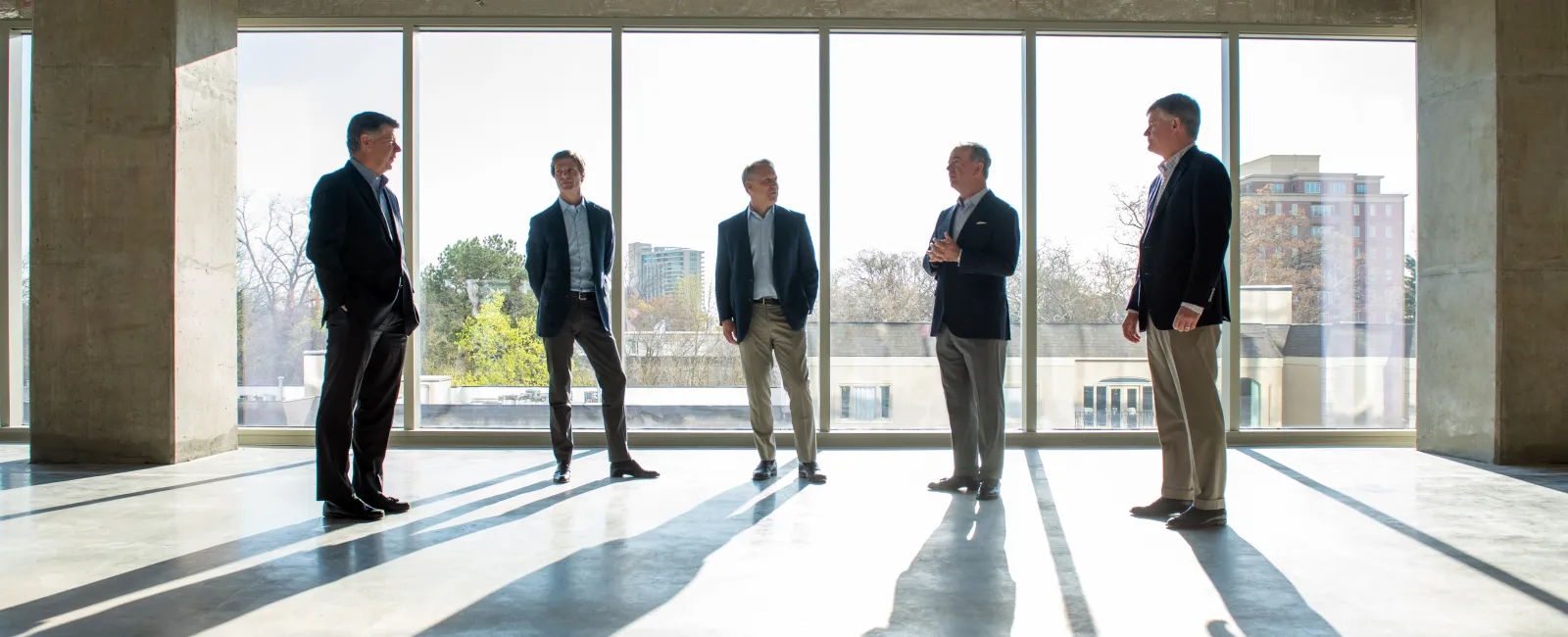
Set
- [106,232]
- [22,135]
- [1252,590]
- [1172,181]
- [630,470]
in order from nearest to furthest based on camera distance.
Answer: [1252,590] < [1172,181] < [630,470] < [106,232] < [22,135]

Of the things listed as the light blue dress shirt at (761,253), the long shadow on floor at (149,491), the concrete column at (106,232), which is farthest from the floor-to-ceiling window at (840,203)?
the light blue dress shirt at (761,253)

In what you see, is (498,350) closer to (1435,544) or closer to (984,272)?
(984,272)

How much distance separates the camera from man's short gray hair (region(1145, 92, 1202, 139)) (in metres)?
3.53

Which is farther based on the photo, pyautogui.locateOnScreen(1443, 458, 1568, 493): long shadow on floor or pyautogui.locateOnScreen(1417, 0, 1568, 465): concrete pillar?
pyautogui.locateOnScreen(1417, 0, 1568, 465): concrete pillar

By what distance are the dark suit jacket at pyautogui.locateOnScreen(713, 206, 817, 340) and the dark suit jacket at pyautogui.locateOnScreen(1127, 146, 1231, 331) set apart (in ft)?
5.03

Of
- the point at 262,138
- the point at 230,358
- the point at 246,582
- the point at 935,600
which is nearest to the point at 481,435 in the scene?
the point at 230,358

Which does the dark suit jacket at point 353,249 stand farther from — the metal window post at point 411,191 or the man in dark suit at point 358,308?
the metal window post at point 411,191

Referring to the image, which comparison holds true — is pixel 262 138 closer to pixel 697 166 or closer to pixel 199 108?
pixel 199 108

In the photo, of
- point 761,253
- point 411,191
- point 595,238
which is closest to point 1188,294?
point 761,253

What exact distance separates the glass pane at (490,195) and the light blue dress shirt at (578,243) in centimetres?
148

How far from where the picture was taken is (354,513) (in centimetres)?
357

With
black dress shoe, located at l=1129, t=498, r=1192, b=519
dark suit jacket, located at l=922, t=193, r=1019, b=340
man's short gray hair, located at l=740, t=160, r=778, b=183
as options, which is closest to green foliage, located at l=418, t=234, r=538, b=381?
man's short gray hair, located at l=740, t=160, r=778, b=183

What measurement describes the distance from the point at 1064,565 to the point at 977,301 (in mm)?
1421

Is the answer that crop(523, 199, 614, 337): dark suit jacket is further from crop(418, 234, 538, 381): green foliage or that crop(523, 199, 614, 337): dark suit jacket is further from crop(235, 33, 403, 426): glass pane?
crop(235, 33, 403, 426): glass pane
